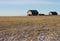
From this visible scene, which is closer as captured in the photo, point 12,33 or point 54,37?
point 54,37

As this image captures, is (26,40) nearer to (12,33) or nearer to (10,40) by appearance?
(10,40)

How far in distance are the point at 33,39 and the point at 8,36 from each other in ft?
7.10

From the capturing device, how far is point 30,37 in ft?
64.3

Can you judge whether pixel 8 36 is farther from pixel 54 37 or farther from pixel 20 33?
pixel 54 37

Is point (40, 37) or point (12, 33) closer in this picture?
point (40, 37)

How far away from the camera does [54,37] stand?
19578 millimetres

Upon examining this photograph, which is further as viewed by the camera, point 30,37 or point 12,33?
point 12,33

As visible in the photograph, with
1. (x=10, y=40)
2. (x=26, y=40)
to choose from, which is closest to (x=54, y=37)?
(x=26, y=40)

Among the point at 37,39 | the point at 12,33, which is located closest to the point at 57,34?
the point at 37,39

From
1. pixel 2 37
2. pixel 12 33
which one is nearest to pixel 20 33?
pixel 12 33

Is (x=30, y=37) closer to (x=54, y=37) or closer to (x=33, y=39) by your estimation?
(x=33, y=39)

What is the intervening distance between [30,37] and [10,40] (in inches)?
72.5

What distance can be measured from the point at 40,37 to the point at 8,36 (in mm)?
2615

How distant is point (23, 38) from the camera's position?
19.3 meters
